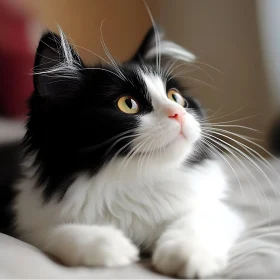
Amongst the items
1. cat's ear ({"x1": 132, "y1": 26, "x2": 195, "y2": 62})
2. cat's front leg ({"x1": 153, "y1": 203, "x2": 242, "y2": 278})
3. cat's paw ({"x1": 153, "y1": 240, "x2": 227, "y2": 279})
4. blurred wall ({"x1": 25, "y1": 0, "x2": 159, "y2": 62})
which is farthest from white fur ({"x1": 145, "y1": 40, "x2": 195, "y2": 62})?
cat's paw ({"x1": 153, "y1": 240, "x2": 227, "y2": 279})

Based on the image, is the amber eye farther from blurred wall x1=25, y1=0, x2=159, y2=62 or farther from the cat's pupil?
blurred wall x1=25, y1=0, x2=159, y2=62

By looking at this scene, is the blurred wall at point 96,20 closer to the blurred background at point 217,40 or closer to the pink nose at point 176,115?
the blurred background at point 217,40

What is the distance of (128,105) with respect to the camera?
1053 millimetres

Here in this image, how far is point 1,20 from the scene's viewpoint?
1500 millimetres

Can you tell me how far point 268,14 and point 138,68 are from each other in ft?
4.00

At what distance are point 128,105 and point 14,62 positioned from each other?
0.73 metres

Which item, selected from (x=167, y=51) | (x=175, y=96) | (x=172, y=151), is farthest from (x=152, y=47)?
(x=172, y=151)

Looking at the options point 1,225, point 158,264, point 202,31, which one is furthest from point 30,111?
point 202,31

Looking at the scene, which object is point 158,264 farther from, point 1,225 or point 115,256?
point 1,225

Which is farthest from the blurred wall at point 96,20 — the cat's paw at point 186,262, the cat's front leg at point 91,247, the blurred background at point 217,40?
the cat's paw at point 186,262

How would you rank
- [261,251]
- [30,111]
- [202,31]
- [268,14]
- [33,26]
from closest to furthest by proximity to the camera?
1. [261,251]
2. [30,111]
3. [33,26]
4. [268,14]
5. [202,31]

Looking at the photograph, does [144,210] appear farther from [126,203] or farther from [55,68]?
[55,68]

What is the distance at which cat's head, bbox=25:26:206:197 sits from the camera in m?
0.99

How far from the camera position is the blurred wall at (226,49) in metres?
2.18
